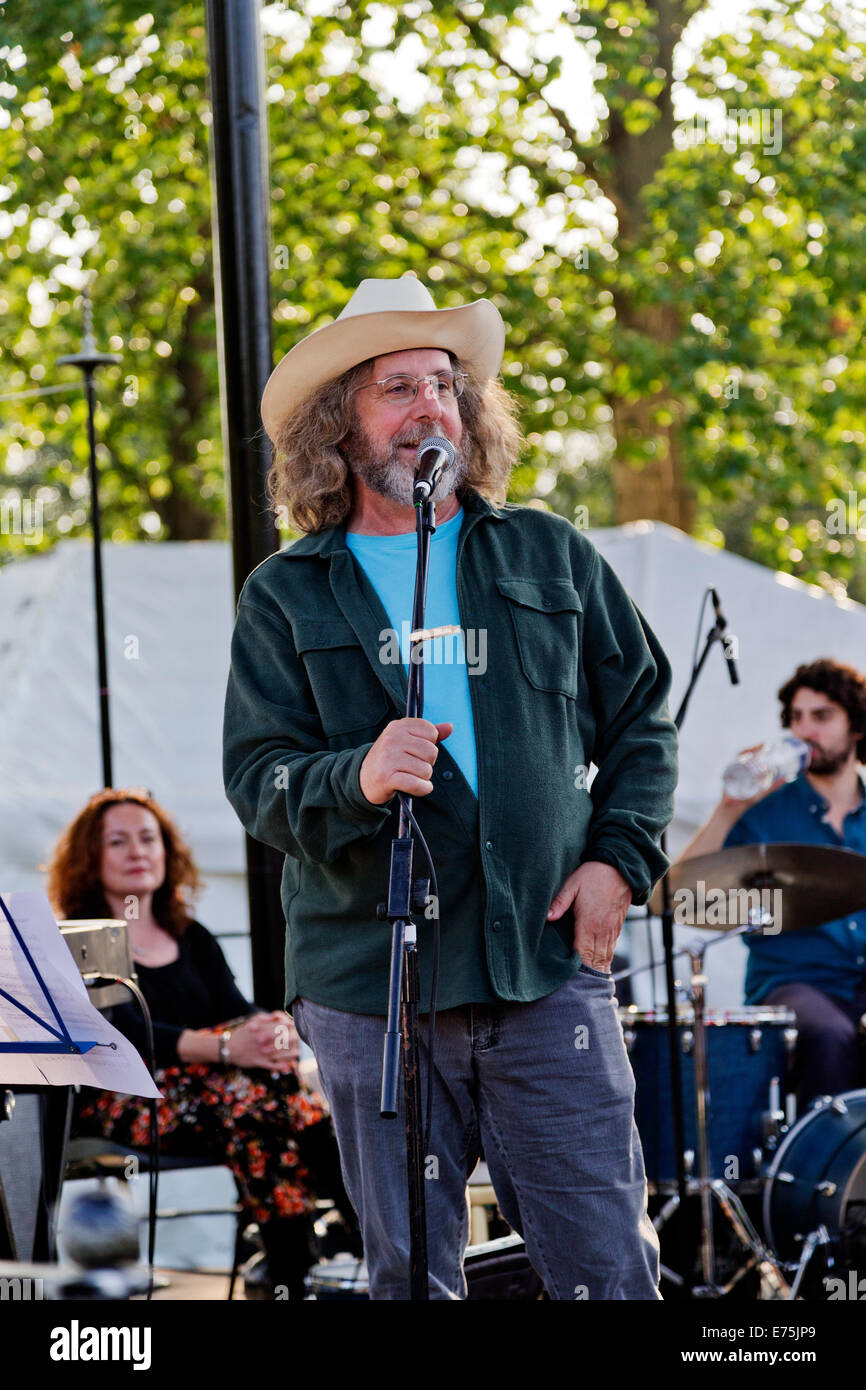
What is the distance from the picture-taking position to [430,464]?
2514 mm

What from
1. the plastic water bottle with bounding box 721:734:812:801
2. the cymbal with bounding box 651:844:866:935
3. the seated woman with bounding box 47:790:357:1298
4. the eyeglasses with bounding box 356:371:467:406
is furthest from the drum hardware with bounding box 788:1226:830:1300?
the eyeglasses with bounding box 356:371:467:406

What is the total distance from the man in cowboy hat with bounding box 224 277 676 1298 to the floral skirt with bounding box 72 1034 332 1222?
190cm

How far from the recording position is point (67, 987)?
8.24 ft

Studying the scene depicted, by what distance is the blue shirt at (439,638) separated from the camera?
265cm

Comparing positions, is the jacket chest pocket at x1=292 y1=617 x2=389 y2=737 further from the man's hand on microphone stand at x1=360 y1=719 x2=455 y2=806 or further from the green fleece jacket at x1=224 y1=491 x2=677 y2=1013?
the man's hand on microphone stand at x1=360 y1=719 x2=455 y2=806

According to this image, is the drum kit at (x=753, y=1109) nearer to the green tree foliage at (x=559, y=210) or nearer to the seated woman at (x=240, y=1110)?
the seated woman at (x=240, y=1110)

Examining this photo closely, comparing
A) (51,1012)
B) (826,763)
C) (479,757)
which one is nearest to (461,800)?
(479,757)

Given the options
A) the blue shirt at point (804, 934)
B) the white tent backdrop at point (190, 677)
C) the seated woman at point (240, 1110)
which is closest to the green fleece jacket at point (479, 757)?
the seated woman at point (240, 1110)

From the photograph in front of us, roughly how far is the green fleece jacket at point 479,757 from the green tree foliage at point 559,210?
23.4 ft

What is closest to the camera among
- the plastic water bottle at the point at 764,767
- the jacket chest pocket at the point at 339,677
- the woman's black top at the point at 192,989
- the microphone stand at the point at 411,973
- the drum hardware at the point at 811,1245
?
the microphone stand at the point at 411,973

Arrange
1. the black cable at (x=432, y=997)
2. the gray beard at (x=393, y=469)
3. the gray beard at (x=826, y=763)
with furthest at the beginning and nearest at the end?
the gray beard at (x=826, y=763), the gray beard at (x=393, y=469), the black cable at (x=432, y=997)

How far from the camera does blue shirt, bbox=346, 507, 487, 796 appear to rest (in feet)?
8.71

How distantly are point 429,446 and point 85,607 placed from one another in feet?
15.2

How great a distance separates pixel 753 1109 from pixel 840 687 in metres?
1.54
